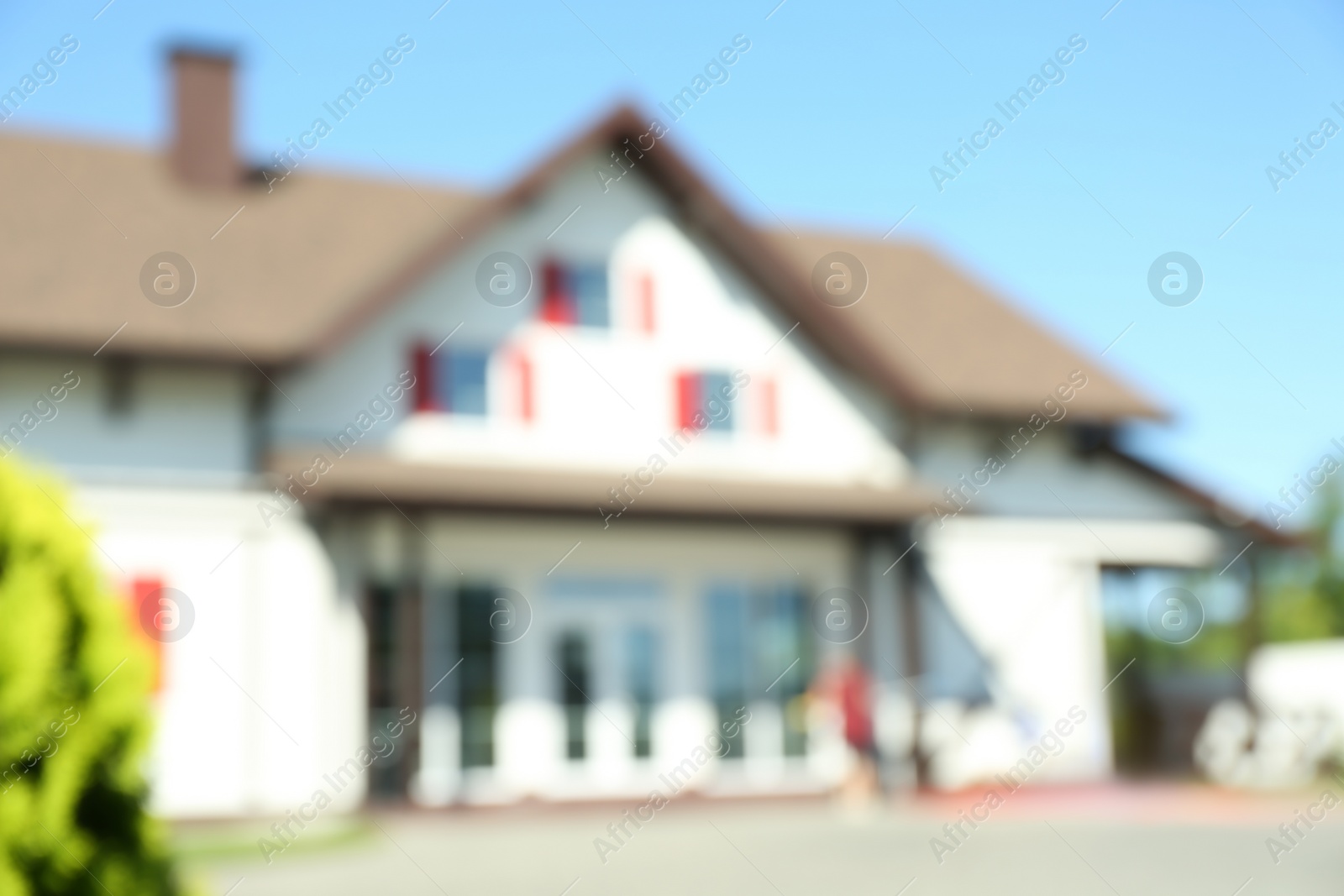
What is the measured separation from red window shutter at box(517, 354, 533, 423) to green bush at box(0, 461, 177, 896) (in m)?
12.0

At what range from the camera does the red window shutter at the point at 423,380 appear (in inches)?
640

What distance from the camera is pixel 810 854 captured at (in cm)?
1097

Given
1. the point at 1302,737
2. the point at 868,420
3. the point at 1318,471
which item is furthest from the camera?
the point at 868,420

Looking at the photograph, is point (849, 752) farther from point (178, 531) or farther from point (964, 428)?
point (178, 531)

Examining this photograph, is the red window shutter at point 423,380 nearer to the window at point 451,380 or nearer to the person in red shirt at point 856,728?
the window at point 451,380

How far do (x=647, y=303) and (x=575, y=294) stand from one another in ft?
3.13

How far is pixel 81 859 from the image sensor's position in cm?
432

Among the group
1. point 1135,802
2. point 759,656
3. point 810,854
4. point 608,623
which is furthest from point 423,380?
point 1135,802

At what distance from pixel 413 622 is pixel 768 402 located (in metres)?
5.75

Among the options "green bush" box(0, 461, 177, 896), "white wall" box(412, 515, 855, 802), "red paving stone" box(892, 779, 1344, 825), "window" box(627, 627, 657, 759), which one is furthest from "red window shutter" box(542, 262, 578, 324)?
"green bush" box(0, 461, 177, 896)

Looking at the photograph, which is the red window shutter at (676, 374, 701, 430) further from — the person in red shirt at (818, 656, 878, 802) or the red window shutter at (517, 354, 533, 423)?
the person in red shirt at (818, 656, 878, 802)

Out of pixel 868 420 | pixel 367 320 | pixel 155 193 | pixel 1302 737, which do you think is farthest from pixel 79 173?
pixel 1302 737

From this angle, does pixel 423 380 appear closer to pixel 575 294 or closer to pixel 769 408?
pixel 575 294

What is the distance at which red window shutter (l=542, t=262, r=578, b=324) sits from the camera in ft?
56.2
